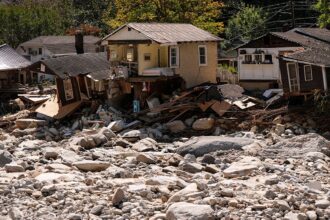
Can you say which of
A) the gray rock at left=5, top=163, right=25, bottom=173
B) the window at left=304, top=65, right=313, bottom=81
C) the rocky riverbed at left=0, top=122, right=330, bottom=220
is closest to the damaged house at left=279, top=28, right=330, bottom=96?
the window at left=304, top=65, right=313, bottom=81

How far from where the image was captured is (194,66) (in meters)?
39.4

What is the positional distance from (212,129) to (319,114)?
5447mm

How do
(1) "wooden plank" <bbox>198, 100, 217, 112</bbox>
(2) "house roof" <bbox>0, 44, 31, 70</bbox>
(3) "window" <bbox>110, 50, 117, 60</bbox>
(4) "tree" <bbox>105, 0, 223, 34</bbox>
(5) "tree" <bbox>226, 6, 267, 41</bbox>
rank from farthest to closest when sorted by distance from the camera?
(5) "tree" <bbox>226, 6, 267, 41</bbox>
(2) "house roof" <bbox>0, 44, 31, 70</bbox>
(4) "tree" <bbox>105, 0, 223, 34</bbox>
(3) "window" <bbox>110, 50, 117, 60</bbox>
(1) "wooden plank" <bbox>198, 100, 217, 112</bbox>

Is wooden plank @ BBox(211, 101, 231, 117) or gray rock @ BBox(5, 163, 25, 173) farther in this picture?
wooden plank @ BBox(211, 101, 231, 117)

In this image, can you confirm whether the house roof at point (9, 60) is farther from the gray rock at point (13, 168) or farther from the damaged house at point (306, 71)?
the gray rock at point (13, 168)

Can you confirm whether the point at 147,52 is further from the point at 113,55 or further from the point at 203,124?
the point at 203,124

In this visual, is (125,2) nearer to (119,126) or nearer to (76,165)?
(119,126)

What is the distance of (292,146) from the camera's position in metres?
27.4

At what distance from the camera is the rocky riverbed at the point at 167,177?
17703 mm

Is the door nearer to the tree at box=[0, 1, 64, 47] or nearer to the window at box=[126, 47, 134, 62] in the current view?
the window at box=[126, 47, 134, 62]

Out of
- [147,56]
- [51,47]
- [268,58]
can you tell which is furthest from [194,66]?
[51,47]

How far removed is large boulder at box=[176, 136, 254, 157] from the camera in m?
27.6

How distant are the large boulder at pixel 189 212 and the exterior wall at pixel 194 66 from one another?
2153 cm

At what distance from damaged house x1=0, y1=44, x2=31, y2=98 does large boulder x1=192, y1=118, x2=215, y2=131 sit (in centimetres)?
2026
